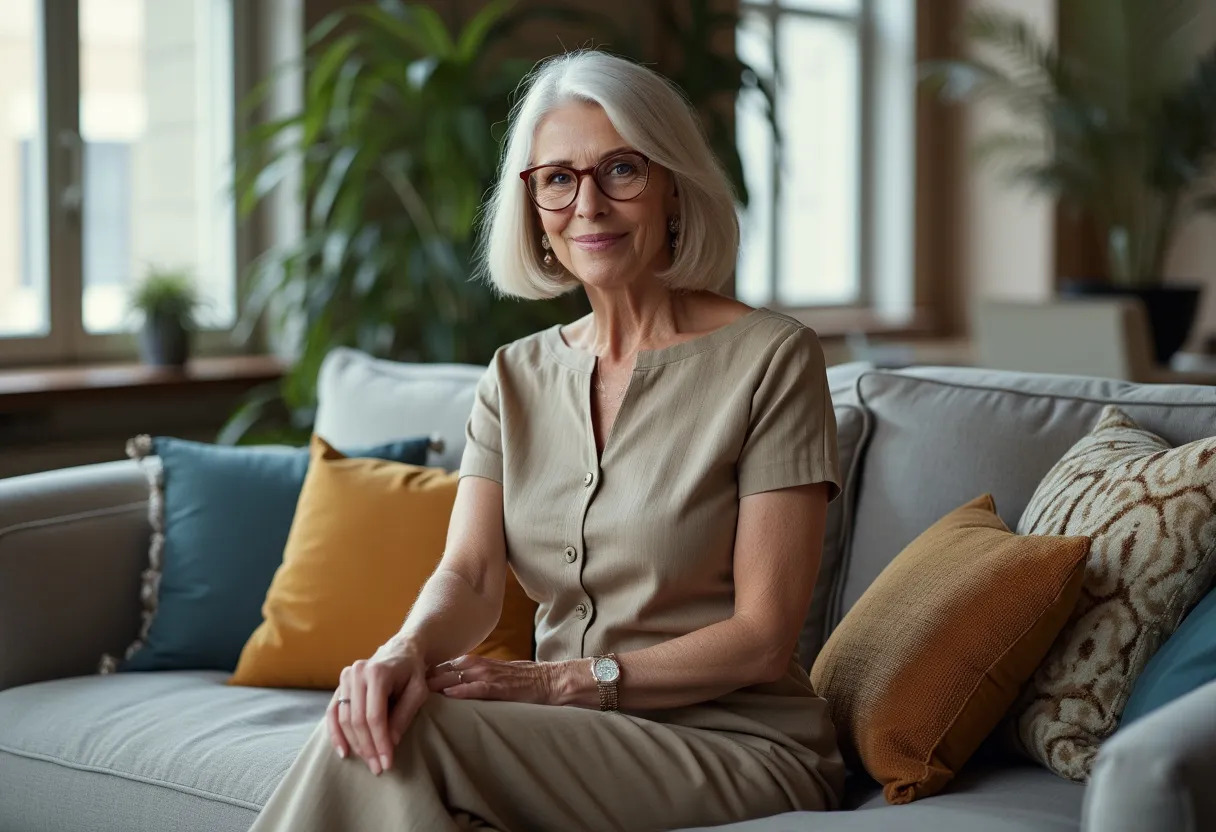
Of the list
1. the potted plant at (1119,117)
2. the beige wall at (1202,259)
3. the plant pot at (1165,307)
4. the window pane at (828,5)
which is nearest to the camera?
the plant pot at (1165,307)

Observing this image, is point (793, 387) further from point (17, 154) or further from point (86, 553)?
point (17, 154)

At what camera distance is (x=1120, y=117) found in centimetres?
615

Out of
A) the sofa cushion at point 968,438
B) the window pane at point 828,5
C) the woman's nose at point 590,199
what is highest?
the window pane at point 828,5

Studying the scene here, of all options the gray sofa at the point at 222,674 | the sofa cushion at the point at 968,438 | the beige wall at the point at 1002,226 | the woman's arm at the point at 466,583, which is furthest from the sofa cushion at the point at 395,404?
the beige wall at the point at 1002,226

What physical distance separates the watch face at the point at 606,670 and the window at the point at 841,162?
4640 mm

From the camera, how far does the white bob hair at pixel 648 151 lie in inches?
70.0

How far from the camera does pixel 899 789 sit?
5.50 feet

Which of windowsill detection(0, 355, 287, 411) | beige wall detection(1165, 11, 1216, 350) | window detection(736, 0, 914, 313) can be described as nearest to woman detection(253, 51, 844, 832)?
windowsill detection(0, 355, 287, 411)

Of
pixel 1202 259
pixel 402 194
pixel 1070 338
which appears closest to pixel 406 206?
pixel 402 194

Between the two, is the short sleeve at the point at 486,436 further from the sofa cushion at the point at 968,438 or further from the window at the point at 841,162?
the window at the point at 841,162

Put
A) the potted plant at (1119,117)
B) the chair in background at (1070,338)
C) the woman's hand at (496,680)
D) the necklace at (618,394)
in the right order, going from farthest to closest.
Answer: the potted plant at (1119,117), the chair in background at (1070,338), the necklace at (618,394), the woman's hand at (496,680)

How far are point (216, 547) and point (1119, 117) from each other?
4.89 metres

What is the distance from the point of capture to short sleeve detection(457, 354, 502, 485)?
1.90 meters

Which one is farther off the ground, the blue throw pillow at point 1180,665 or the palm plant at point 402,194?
the palm plant at point 402,194
